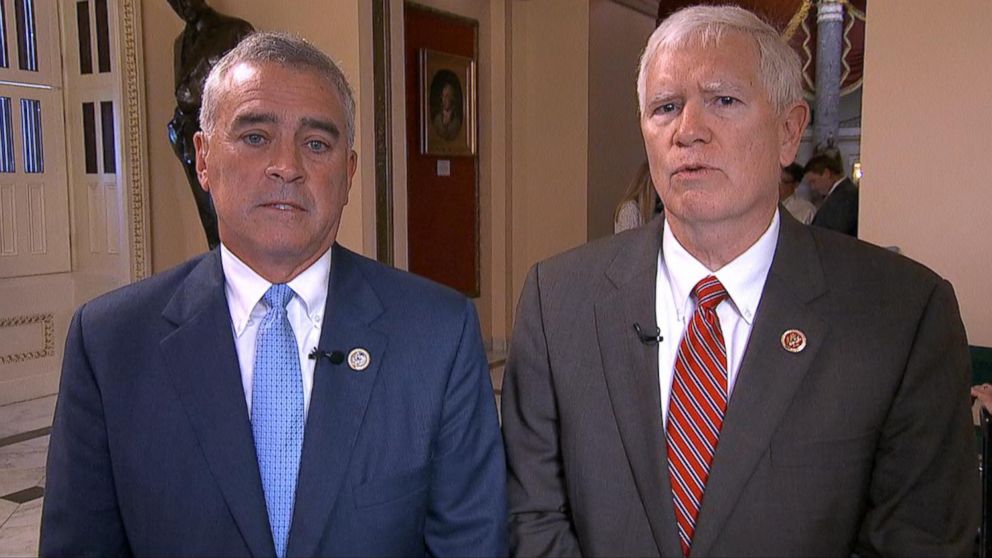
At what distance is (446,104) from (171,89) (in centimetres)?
204

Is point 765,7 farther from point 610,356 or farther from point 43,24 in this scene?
point 610,356

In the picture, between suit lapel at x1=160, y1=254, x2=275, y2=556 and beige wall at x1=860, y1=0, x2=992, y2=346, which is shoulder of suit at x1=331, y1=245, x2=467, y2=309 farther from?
beige wall at x1=860, y1=0, x2=992, y2=346

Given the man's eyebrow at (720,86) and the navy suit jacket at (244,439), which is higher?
the man's eyebrow at (720,86)

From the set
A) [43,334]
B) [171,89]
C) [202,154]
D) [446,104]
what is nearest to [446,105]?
[446,104]

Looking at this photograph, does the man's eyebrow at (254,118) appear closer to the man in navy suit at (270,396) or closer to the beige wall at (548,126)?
the man in navy suit at (270,396)

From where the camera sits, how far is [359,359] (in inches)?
58.0

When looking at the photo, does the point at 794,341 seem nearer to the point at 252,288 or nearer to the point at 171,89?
the point at 252,288

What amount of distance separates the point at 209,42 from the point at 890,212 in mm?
3719

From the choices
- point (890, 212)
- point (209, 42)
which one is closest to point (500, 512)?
point (890, 212)

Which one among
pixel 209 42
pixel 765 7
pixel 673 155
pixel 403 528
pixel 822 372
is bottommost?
pixel 403 528

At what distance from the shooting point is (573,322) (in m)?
1.55

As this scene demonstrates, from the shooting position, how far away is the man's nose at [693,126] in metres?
1.44

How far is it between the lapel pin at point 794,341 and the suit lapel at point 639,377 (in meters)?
0.21

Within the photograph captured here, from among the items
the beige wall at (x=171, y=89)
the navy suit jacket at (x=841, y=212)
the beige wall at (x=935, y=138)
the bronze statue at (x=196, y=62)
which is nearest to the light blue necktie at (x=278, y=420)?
the beige wall at (x=935, y=138)
